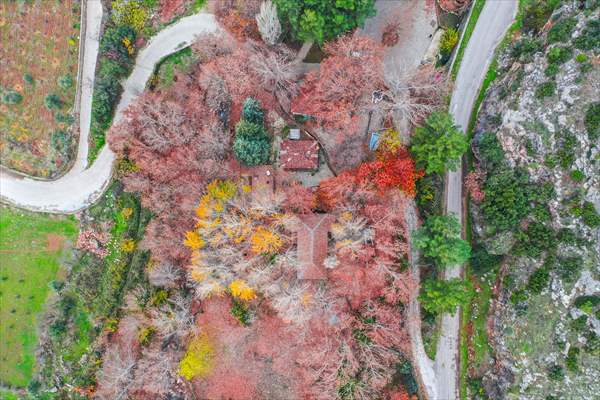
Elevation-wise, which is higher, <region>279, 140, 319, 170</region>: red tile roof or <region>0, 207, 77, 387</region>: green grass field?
<region>279, 140, 319, 170</region>: red tile roof

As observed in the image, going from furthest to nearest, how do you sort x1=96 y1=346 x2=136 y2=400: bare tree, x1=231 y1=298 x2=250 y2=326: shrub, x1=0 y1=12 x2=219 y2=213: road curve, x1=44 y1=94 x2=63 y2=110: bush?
x1=0 y1=12 x2=219 y2=213: road curve, x1=44 y1=94 x2=63 y2=110: bush, x1=231 y1=298 x2=250 y2=326: shrub, x1=96 y1=346 x2=136 y2=400: bare tree

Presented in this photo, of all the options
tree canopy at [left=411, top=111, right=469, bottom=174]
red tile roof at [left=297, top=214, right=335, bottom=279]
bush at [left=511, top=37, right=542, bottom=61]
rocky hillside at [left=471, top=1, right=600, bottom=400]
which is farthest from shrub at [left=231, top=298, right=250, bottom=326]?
bush at [left=511, top=37, right=542, bottom=61]

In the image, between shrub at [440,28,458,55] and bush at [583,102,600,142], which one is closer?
bush at [583,102,600,142]

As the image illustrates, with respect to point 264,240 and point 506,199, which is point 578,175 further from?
point 264,240

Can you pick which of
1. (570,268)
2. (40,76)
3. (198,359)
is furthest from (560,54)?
(40,76)

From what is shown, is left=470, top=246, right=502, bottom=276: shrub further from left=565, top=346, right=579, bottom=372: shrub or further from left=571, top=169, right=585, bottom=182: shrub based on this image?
left=571, top=169, right=585, bottom=182: shrub
